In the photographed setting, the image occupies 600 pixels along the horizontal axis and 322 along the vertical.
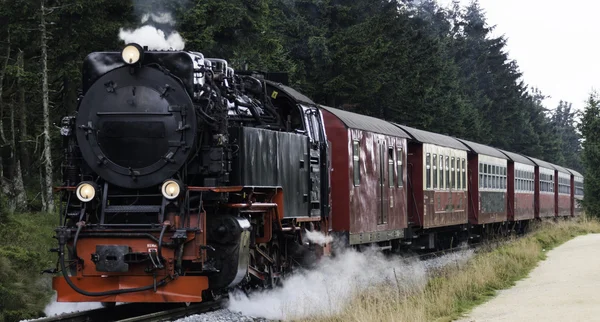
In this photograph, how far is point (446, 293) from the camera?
12.4 metres

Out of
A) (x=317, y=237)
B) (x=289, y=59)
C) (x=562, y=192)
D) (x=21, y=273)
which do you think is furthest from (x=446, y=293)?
(x=562, y=192)

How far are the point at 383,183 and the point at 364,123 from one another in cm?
155

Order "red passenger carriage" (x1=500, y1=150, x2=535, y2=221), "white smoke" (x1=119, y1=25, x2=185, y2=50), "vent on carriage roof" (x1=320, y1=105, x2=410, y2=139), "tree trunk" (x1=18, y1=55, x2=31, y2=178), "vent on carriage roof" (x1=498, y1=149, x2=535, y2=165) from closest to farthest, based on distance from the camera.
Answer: "white smoke" (x1=119, y1=25, x2=185, y2=50) < "vent on carriage roof" (x1=320, y1=105, x2=410, y2=139) < "tree trunk" (x1=18, y1=55, x2=31, y2=178) < "red passenger carriage" (x1=500, y1=150, x2=535, y2=221) < "vent on carriage roof" (x1=498, y1=149, x2=535, y2=165)

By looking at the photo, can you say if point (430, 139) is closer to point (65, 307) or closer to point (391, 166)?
point (391, 166)

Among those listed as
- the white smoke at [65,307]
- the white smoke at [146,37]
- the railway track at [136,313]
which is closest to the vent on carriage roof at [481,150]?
the white smoke at [146,37]

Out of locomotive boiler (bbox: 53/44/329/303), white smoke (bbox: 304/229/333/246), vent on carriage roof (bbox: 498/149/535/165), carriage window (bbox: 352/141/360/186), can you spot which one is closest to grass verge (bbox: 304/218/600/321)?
white smoke (bbox: 304/229/333/246)

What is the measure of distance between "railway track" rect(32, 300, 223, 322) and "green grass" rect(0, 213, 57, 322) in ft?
5.05

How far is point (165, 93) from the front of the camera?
1090 centimetres

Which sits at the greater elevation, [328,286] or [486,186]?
[486,186]

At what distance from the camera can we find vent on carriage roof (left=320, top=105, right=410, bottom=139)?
52.9 feet

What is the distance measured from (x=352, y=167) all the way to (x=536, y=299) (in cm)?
516

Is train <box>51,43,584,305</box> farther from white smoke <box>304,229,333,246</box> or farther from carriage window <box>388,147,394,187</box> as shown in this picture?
carriage window <box>388,147,394,187</box>

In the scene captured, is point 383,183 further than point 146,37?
Yes

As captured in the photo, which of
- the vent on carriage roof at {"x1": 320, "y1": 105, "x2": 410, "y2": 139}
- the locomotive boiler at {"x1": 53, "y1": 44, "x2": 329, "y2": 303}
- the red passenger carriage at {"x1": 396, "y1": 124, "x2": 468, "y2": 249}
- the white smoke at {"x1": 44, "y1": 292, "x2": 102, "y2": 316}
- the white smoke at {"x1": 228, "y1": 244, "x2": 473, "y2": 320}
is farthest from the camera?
the red passenger carriage at {"x1": 396, "y1": 124, "x2": 468, "y2": 249}
